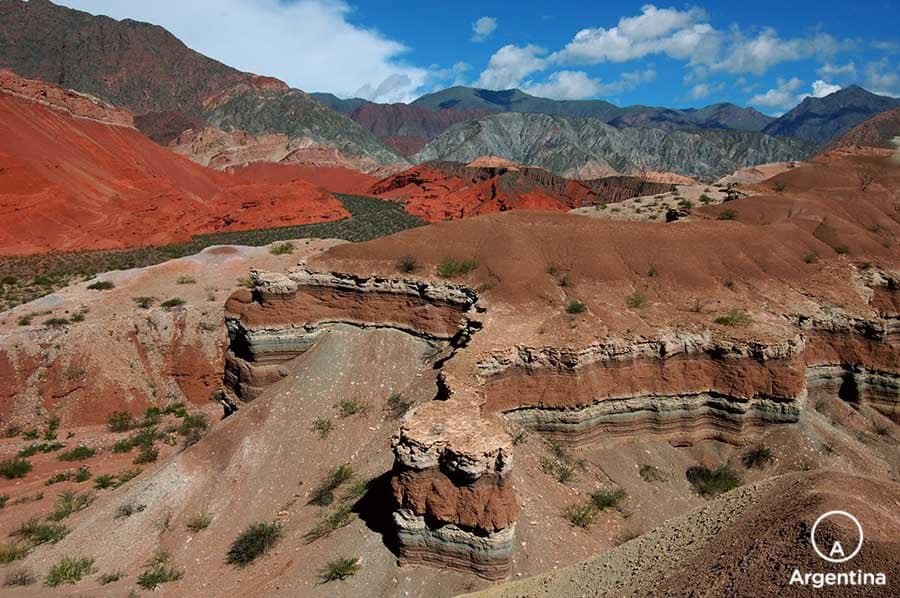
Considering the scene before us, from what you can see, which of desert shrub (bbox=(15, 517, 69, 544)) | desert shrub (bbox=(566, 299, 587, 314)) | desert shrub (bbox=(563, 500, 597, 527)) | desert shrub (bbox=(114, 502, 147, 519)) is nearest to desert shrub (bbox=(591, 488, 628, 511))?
desert shrub (bbox=(563, 500, 597, 527))

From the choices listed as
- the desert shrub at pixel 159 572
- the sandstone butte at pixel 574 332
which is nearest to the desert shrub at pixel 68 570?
the desert shrub at pixel 159 572

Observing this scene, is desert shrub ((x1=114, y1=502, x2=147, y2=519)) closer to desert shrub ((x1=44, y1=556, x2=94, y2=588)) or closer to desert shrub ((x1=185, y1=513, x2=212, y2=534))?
desert shrub ((x1=44, y1=556, x2=94, y2=588))

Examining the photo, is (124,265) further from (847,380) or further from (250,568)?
(847,380)

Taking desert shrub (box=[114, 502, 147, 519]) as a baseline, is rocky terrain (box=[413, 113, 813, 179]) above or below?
above

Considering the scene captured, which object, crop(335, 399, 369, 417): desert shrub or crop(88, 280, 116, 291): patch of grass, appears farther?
crop(88, 280, 116, 291): patch of grass

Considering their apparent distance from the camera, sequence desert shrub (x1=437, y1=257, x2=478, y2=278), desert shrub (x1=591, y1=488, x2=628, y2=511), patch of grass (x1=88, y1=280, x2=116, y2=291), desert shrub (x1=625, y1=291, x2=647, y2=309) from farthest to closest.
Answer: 1. patch of grass (x1=88, y1=280, x2=116, y2=291)
2. desert shrub (x1=437, y1=257, x2=478, y2=278)
3. desert shrub (x1=625, y1=291, x2=647, y2=309)
4. desert shrub (x1=591, y1=488, x2=628, y2=511)

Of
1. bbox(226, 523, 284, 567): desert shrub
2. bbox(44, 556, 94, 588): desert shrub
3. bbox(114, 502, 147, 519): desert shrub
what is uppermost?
bbox(226, 523, 284, 567): desert shrub

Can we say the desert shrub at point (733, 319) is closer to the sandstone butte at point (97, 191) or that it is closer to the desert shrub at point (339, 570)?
the desert shrub at point (339, 570)

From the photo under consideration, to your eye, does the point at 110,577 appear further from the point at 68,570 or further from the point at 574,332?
the point at 574,332
